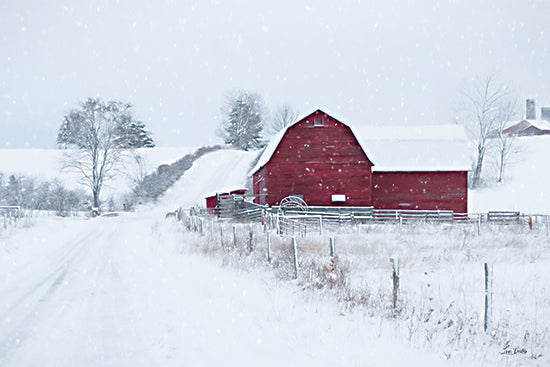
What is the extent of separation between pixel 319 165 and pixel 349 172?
83.3 inches

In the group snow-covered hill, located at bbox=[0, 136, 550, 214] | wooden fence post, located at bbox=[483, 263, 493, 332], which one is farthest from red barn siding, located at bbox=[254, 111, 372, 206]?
wooden fence post, located at bbox=[483, 263, 493, 332]

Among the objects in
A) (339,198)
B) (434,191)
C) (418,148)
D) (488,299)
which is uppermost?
(418,148)

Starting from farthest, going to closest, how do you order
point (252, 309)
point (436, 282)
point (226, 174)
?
point (226, 174), point (436, 282), point (252, 309)

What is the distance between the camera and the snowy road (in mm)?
5223

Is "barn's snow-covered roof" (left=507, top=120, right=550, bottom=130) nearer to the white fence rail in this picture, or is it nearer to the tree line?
the tree line

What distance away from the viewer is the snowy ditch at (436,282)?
645 cm

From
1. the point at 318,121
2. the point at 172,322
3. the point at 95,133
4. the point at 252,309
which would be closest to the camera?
the point at 172,322

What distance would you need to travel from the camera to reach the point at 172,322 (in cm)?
650

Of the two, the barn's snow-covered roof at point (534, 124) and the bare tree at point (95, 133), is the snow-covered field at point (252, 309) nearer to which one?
the bare tree at point (95, 133)

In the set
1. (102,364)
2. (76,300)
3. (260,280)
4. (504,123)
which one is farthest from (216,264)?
(504,123)

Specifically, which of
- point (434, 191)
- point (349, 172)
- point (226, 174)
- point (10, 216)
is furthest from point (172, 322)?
point (226, 174)

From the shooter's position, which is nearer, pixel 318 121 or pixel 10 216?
pixel 10 216

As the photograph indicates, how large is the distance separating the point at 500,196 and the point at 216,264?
42860 mm

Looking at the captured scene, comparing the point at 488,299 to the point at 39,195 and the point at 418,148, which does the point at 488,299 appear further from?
the point at 39,195
